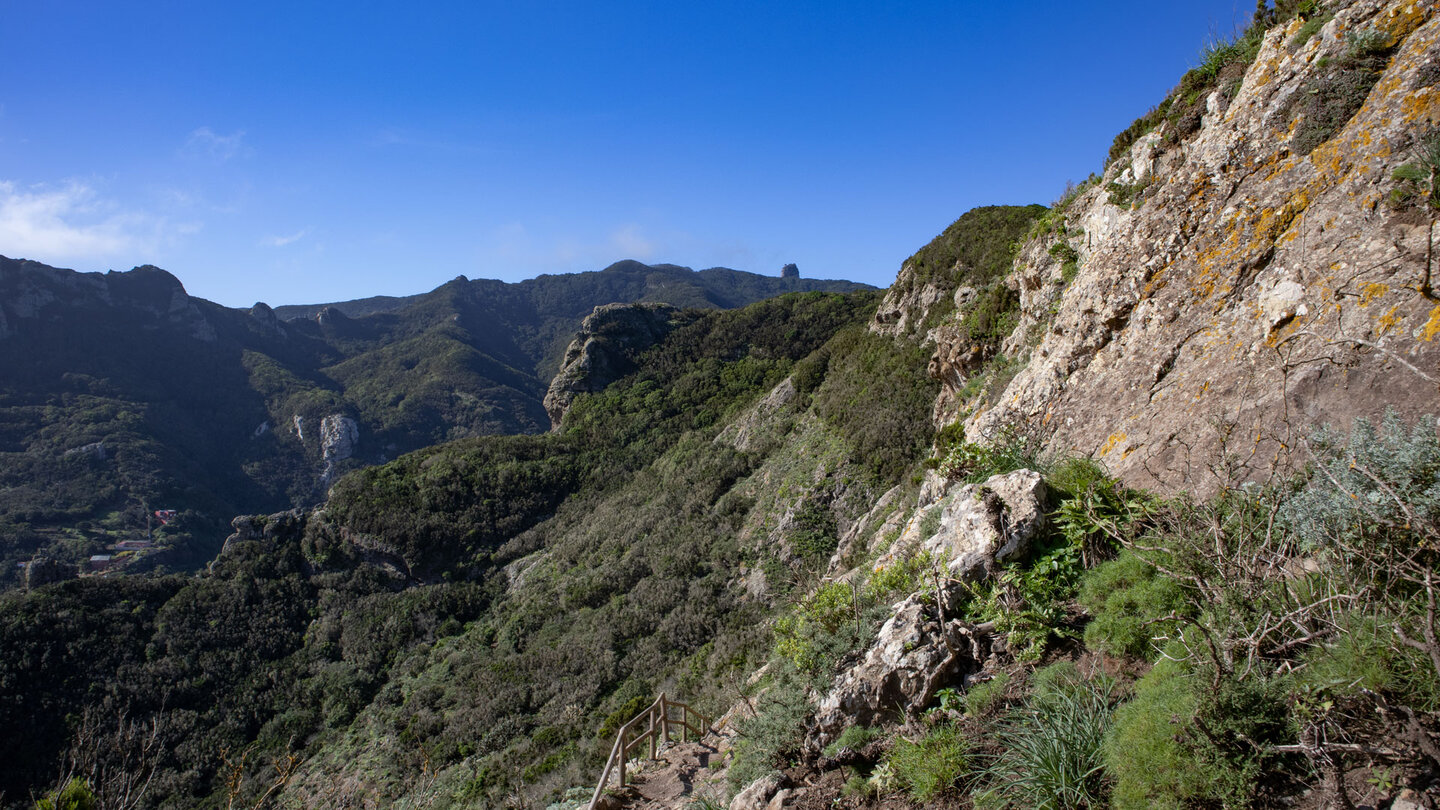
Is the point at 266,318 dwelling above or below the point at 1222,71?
above

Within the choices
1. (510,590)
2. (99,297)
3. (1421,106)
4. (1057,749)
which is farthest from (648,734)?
(99,297)

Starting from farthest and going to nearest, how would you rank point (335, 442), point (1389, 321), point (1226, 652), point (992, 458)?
point (335, 442) → point (992, 458) → point (1389, 321) → point (1226, 652)

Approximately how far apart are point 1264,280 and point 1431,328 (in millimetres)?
1612

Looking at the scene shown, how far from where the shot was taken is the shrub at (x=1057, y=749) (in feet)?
10.1

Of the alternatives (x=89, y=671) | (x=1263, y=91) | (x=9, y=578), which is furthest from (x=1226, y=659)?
(x=9, y=578)

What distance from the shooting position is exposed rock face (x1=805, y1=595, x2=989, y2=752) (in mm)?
4457

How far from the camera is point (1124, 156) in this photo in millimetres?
9867

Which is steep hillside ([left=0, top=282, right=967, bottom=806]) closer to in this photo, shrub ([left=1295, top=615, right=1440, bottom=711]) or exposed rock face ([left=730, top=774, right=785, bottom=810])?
exposed rock face ([left=730, top=774, right=785, bottom=810])

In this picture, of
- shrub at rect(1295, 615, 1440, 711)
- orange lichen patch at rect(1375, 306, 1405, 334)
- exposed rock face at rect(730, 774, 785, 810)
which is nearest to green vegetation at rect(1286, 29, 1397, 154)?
orange lichen patch at rect(1375, 306, 1405, 334)

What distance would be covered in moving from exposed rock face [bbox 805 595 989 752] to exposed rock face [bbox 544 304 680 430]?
32612 mm

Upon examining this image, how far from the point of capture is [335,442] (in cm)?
8244

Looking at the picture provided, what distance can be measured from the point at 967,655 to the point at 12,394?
115168mm

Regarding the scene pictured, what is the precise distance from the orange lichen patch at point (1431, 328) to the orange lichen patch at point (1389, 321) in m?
0.15

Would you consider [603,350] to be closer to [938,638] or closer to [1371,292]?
[938,638]
